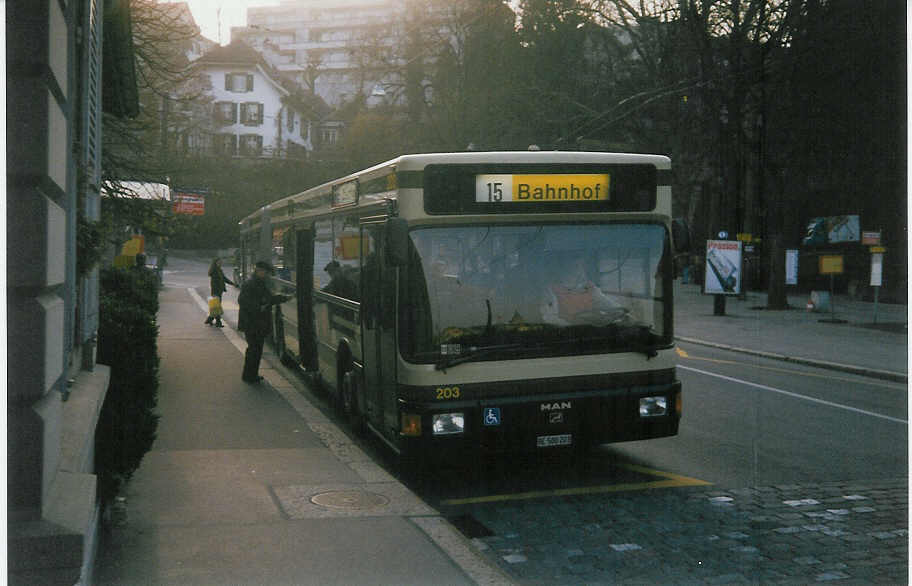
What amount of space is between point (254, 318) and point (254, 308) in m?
0.19

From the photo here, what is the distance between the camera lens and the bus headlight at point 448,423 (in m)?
7.20

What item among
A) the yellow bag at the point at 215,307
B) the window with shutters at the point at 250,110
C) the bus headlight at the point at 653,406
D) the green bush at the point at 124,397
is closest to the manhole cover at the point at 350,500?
the green bush at the point at 124,397

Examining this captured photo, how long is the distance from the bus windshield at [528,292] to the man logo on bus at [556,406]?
0.39 m

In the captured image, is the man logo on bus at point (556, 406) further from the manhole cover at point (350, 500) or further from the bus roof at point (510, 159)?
the bus roof at point (510, 159)

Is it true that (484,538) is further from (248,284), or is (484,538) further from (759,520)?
(248,284)

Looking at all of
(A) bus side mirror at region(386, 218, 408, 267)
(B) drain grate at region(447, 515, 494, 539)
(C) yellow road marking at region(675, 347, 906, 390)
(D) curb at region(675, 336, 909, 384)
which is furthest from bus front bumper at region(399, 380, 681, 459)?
(D) curb at region(675, 336, 909, 384)

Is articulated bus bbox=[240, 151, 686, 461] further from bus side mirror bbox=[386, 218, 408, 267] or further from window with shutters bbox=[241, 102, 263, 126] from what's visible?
window with shutters bbox=[241, 102, 263, 126]

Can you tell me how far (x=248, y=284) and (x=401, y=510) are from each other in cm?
720

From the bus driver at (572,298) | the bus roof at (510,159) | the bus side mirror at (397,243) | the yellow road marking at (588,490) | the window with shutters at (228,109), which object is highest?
the window with shutters at (228,109)

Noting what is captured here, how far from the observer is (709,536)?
6.28 meters

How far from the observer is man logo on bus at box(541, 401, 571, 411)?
24.2 ft

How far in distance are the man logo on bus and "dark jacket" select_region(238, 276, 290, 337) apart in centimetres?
645

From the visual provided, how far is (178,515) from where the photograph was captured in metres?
6.25

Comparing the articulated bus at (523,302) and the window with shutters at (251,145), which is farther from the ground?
the window with shutters at (251,145)
